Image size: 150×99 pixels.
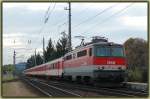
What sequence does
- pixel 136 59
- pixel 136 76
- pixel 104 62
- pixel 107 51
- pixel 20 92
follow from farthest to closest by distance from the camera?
pixel 136 59
pixel 136 76
pixel 107 51
pixel 104 62
pixel 20 92

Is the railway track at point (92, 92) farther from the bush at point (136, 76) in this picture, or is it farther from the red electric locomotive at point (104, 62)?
the bush at point (136, 76)

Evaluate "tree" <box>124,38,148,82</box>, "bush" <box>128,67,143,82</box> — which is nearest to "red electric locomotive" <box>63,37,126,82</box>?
"tree" <box>124,38,148,82</box>

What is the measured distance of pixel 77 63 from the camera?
109 feet

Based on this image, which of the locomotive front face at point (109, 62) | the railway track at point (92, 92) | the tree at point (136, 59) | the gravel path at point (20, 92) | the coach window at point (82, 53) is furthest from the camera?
the tree at point (136, 59)

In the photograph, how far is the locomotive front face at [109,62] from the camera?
2809 cm

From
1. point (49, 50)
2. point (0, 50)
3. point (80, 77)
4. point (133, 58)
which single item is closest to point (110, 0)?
point (0, 50)

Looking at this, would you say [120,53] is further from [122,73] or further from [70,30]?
[70,30]

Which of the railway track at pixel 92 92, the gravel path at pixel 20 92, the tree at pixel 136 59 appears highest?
the tree at pixel 136 59

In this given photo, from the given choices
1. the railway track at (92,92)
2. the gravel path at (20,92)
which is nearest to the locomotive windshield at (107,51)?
the railway track at (92,92)

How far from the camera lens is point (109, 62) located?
1117 inches

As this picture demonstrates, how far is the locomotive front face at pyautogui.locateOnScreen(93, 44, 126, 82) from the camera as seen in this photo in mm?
28094

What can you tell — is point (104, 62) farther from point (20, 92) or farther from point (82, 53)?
point (20, 92)

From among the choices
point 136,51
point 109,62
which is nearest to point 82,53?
point 109,62

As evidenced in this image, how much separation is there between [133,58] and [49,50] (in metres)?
40.3
